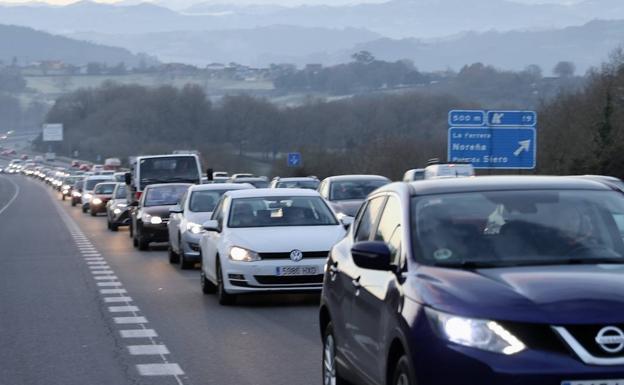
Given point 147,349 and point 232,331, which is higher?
point 147,349

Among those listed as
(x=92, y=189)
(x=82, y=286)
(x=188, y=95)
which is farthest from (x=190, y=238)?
(x=188, y=95)

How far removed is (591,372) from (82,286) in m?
15.9

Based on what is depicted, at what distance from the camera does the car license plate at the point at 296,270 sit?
1717 centimetres

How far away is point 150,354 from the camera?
1315 cm

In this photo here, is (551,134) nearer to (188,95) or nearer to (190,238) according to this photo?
(190,238)

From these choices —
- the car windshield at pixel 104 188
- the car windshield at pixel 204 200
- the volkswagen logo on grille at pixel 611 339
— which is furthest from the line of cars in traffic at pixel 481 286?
the car windshield at pixel 104 188

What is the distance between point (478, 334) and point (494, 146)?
3661 centimetres

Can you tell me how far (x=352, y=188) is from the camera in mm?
33344

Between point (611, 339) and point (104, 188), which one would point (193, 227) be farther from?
point (104, 188)

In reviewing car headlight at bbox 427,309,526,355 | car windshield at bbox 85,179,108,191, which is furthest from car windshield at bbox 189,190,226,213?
car windshield at bbox 85,179,108,191

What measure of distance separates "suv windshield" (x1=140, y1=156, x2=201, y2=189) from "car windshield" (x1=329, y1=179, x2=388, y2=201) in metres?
9.98

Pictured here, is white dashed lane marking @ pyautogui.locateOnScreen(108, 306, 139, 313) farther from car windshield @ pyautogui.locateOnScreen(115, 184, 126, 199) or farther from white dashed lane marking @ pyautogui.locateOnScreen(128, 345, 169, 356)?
car windshield @ pyautogui.locateOnScreen(115, 184, 126, 199)

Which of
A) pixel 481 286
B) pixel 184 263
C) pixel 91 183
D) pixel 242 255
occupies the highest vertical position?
pixel 481 286

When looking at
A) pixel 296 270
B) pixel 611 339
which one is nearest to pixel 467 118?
pixel 296 270
